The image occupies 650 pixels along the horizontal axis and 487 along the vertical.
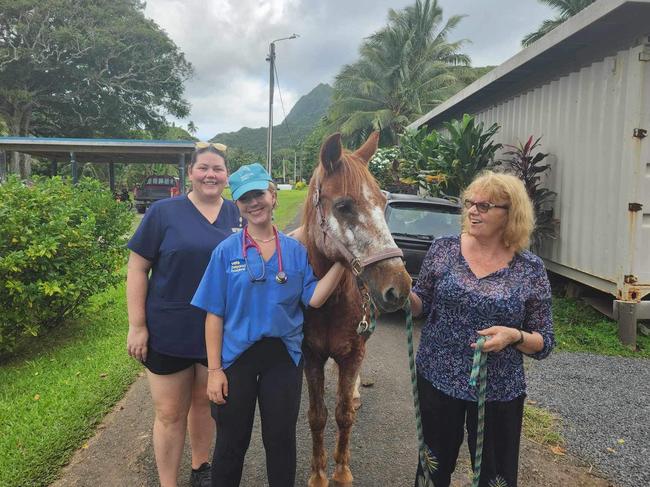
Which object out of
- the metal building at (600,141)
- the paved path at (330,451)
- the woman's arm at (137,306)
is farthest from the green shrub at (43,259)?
the metal building at (600,141)

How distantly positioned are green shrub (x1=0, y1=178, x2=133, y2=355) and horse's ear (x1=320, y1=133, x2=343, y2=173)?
10.3ft

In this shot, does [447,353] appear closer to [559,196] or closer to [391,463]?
[391,463]

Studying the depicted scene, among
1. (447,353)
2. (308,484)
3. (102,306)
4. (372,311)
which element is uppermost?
(372,311)

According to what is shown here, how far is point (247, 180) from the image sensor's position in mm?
1998

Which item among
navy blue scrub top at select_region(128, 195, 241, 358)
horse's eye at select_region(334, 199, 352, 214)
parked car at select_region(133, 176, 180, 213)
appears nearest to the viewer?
horse's eye at select_region(334, 199, 352, 214)

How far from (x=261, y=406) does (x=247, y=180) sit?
104 centimetres

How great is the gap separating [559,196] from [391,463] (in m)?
4.92

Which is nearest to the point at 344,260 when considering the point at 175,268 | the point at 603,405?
→ the point at 175,268

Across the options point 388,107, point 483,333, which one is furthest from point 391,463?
point 388,107

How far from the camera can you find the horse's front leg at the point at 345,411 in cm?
268

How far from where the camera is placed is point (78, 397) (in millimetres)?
3574

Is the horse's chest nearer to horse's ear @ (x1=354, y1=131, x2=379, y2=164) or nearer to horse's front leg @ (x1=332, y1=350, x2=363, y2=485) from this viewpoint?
horse's front leg @ (x1=332, y1=350, x2=363, y2=485)

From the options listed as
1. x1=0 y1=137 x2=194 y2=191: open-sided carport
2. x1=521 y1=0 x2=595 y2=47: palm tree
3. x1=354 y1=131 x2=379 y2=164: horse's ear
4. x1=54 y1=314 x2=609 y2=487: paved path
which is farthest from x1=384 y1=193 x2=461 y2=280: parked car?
x1=521 y1=0 x2=595 y2=47: palm tree

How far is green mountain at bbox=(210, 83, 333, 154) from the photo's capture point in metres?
102
